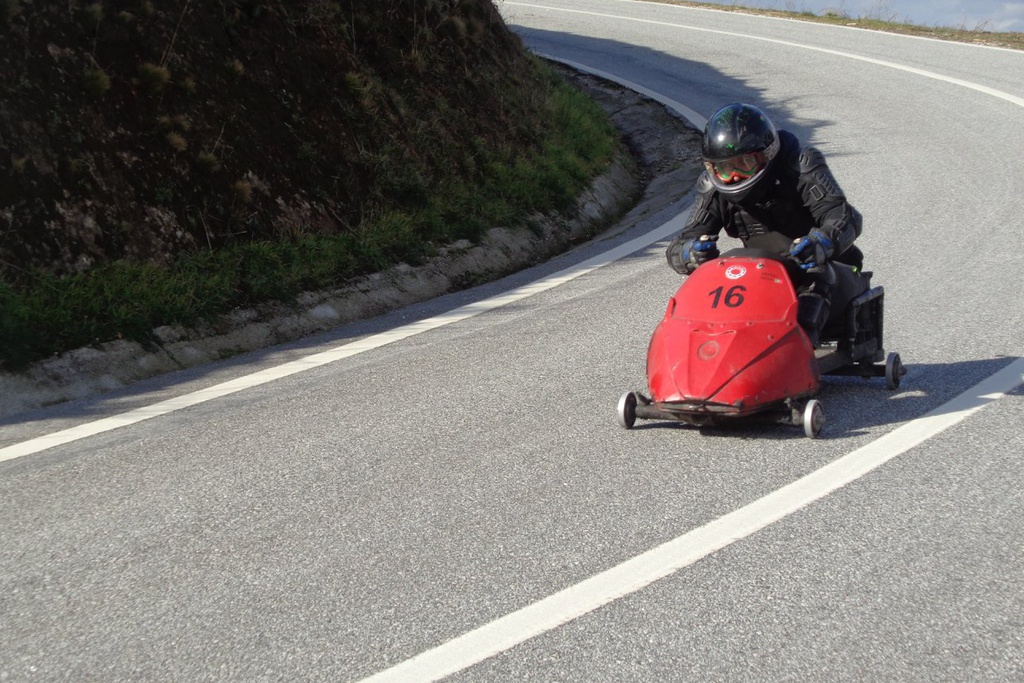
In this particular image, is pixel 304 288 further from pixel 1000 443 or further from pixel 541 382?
pixel 1000 443

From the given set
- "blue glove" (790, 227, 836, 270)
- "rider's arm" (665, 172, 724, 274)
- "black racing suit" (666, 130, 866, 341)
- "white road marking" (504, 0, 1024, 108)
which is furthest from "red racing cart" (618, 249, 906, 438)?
"white road marking" (504, 0, 1024, 108)

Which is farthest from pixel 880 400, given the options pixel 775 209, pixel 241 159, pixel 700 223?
pixel 241 159

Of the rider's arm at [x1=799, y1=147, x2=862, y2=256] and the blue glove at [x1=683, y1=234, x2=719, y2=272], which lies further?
the blue glove at [x1=683, y1=234, x2=719, y2=272]

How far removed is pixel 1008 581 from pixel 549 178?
28.3 feet

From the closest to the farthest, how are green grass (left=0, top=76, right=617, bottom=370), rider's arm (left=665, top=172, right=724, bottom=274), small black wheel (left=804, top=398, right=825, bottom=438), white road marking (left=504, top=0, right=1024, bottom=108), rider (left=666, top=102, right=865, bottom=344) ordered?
1. small black wheel (left=804, top=398, right=825, bottom=438)
2. rider (left=666, top=102, right=865, bottom=344)
3. rider's arm (left=665, top=172, right=724, bottom=274)
4. green grass (left=0, top=76, right=617, bottom=370)
5. white road marking (left=504, top=0, right=1024, bottom=108)

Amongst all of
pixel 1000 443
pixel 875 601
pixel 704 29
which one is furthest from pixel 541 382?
pixel 704 29

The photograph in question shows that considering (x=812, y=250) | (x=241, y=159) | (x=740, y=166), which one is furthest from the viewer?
(x=241, y=159)

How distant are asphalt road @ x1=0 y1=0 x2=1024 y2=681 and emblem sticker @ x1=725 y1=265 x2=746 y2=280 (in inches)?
30.8

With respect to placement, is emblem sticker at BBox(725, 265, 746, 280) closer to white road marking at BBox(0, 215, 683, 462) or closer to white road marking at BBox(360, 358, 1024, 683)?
white road marking at BBox(360, 358, 1024, 683)

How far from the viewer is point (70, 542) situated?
4594mm

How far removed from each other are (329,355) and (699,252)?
2616mm

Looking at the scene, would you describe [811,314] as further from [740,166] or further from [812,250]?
[740,166]

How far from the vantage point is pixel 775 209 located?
6309 millimetres

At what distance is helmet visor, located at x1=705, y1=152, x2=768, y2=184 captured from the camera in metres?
5.94
